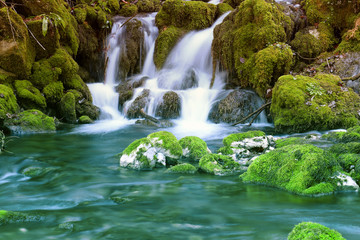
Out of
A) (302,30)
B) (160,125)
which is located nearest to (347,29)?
(302,30)

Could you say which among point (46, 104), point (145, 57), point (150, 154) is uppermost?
point (145, 57)

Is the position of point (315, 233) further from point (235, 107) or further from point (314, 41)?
point (314, 41)

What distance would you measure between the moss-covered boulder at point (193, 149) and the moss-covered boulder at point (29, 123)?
577 centimetres

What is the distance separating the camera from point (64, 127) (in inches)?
428

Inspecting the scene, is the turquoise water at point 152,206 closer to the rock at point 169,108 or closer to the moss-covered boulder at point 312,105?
the moss-covered boulder at point 312,105

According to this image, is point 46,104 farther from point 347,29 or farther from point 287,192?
point 347,29

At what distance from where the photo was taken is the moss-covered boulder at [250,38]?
11.3 m

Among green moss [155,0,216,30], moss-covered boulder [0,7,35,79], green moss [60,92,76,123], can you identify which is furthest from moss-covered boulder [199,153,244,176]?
green moss [155,0,216,30]

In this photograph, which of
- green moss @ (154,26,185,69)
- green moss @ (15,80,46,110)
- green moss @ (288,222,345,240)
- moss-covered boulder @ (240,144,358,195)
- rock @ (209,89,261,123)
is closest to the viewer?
green moss @ (288,222,345,240)

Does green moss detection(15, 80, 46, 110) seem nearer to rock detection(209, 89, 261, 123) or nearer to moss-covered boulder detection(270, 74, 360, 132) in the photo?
rock detection(209, 89, 261, 123)

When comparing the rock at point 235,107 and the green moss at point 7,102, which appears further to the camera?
the rock at point 235,107

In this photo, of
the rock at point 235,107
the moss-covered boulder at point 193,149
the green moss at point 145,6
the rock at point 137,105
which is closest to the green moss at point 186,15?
the green moss at point 145,6

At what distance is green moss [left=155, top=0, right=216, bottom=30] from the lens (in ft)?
54.5

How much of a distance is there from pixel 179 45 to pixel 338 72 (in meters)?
8.03
